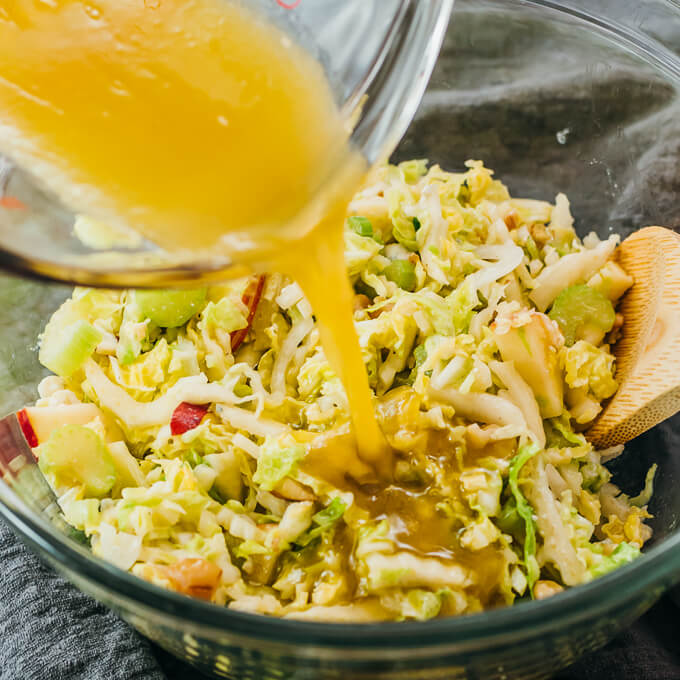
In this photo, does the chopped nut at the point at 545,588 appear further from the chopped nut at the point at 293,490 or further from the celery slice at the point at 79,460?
the celery slice at the point at 79,460

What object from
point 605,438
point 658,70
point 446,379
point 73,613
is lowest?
point 73,613

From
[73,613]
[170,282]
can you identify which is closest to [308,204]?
[170,282]

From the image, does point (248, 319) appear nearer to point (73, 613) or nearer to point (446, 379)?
point (446, 379)

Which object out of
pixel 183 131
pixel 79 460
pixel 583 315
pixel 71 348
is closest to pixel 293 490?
pixel 79 460

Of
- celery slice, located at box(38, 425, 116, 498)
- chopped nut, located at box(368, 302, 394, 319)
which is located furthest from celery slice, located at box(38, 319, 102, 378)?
chopped nut, located at box(368, 302, 394, 319)

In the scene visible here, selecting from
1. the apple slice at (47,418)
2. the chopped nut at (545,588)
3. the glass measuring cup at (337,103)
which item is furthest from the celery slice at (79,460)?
the chopped nut at (545,588)

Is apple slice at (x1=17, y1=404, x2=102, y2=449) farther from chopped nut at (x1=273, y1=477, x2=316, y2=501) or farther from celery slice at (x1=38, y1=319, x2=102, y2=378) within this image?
chopped nut at (x1=273, y1=477, x2=316, y2=501)
